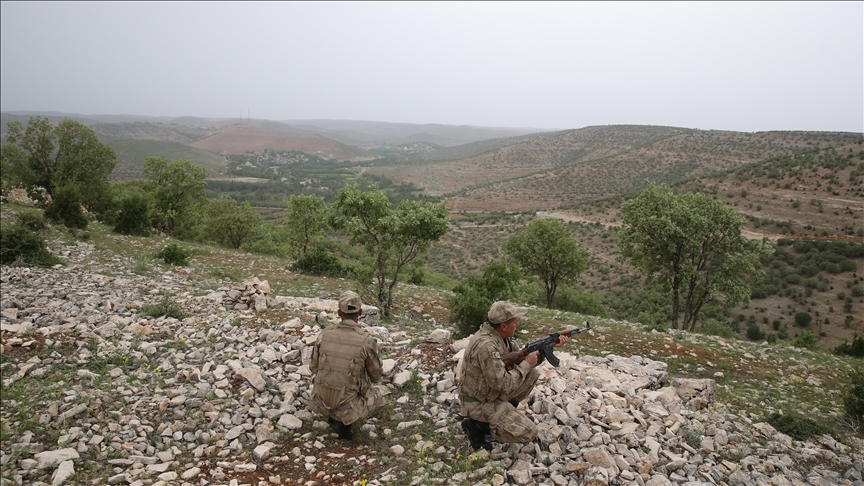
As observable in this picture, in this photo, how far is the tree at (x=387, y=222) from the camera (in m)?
11.7

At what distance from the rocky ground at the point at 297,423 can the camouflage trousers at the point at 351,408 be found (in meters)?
0.40

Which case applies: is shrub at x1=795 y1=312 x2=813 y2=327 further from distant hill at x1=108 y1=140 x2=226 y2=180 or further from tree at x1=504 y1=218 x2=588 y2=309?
distant hill at x1=108 y1=140 x2=226 y2=180

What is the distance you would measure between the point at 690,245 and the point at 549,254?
23.6ft

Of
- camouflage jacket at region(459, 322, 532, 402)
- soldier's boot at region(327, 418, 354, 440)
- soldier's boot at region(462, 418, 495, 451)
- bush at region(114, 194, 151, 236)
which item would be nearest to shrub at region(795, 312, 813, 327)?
camouflage jacket at region(459, 322, 532, 402)

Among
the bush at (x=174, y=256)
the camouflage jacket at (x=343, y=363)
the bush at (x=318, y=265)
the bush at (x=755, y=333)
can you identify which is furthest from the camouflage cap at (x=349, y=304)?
the bush at (x=755, y=333)

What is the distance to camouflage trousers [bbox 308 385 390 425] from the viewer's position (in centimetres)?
538

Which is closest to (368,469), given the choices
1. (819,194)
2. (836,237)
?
(836,237)

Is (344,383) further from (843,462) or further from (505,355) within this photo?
(843,462)

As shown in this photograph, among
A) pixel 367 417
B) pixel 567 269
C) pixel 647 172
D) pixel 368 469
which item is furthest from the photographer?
pixel 647 172

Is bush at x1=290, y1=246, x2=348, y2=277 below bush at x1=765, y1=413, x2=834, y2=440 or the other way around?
below

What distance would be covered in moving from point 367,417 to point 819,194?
42118mm

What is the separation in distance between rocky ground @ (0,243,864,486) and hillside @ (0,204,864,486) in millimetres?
25

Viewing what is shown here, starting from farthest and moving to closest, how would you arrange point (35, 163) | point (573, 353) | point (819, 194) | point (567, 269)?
1. point (819, 194)
2. point (35, 163)
3. point (567, 269)
4. point (573, 353)

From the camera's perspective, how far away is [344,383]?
17.3 feet
